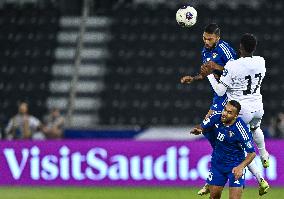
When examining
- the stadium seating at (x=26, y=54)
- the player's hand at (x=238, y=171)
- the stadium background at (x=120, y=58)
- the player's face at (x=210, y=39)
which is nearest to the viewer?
the player's hand at (x=238, y=171)

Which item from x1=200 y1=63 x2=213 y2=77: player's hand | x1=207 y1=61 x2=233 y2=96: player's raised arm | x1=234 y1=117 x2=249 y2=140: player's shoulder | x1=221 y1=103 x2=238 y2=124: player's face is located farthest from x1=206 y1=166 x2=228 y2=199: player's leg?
x1=200 y1=63 x2=213 y2=77: player's hand

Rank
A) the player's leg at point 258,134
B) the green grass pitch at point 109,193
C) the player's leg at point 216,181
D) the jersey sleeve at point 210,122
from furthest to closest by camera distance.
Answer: the green grass pitch at point 109,193
the player's leg at point 258,134
the jersey sleeve at point 210,122
the player's leg at point 216,181

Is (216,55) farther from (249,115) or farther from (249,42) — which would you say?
(249,115)

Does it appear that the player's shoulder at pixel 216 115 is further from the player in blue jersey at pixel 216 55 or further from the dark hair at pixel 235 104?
the dark hair at pixel 235 104

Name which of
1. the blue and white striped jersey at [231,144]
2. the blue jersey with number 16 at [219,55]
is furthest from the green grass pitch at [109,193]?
the blue and white striped jersey at [231,144]

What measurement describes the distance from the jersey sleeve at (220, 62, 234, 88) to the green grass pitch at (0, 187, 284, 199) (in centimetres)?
395

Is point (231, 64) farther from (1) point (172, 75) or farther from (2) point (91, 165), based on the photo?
(1) point (172, 75)

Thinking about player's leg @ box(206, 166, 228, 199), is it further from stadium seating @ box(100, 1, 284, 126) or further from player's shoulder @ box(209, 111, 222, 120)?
stadium seating @ box(100, 1, 284, 126)

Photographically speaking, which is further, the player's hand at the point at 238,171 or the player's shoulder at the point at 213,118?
the player's shoulder at the point at 213,118

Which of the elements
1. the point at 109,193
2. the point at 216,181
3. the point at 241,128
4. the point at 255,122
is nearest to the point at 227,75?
the point at 255,122

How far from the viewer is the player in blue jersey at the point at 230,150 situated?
11625 mm

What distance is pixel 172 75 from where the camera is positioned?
23.0m

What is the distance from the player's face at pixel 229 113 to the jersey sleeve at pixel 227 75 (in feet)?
2.68

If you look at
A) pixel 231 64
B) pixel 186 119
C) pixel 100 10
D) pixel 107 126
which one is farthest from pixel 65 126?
pixel 231 64
